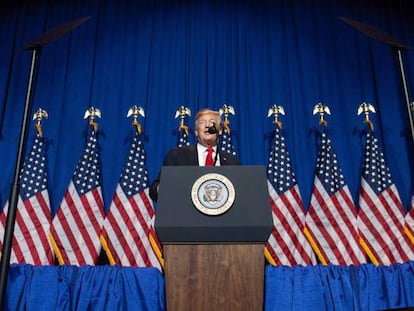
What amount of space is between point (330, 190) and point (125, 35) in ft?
8.37

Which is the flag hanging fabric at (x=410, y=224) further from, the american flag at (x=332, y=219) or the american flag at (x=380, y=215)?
the american flag at (x=332, y=219)

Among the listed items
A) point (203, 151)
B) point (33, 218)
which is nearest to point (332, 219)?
point (203, 151)

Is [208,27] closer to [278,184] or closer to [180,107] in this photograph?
[180,107]

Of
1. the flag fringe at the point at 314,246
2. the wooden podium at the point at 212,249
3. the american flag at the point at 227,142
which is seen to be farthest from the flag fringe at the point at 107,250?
the wooden podium at the point at 212,249

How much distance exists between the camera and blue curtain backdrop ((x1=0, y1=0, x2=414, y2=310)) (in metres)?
4.14

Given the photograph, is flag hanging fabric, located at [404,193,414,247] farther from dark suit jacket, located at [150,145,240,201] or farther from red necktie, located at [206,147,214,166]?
red necktie, located at [206,147,214,166]

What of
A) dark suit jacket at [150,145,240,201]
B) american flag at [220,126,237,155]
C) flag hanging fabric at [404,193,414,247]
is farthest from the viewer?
american flag at [220,126,237,155]

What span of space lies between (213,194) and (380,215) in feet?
8.05

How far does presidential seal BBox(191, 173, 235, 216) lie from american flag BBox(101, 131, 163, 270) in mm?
1967

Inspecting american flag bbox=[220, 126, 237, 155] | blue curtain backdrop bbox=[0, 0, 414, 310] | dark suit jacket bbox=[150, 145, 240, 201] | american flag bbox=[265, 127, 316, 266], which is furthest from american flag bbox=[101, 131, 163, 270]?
dark suit jacket bbox=[150, 145, 240, 201]

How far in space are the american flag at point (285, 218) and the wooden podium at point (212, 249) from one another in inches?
71.7

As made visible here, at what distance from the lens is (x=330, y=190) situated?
12.5 ft

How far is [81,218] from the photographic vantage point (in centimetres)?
366

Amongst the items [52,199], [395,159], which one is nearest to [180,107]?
[52,199]
